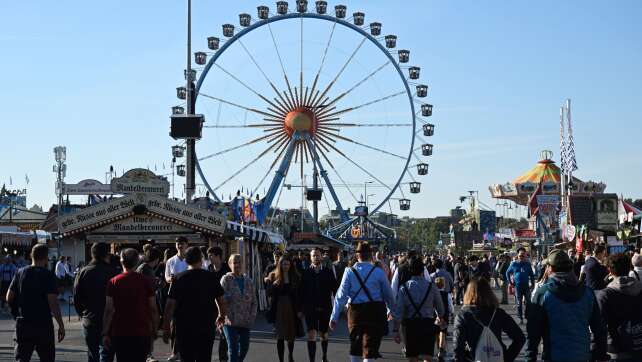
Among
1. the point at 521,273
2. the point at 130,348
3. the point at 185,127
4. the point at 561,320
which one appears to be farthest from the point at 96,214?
the point at 561,320

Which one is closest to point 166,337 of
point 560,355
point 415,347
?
point 415,347

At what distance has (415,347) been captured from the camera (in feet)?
37.2

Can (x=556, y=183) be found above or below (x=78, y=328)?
above

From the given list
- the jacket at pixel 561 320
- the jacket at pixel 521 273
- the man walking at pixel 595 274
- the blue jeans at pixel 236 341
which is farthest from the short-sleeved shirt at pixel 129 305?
the jacket at pixel 521 273

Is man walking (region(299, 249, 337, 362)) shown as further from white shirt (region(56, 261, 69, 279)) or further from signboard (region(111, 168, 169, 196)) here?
white shirt (region(56, 261, 69, 279))

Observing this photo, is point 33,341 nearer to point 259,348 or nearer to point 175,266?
point 175,266

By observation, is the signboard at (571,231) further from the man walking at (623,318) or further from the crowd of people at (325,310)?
the man walking at (623,318)

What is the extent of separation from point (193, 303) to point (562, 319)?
147 inches

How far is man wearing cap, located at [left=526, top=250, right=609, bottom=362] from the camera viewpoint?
729 cm

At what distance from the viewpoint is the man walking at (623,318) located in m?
8.20

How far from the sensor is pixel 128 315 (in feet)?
31.3

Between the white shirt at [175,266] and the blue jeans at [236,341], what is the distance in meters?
3.97

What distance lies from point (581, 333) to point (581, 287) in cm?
37

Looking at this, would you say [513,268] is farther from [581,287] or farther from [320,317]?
[581,287]
